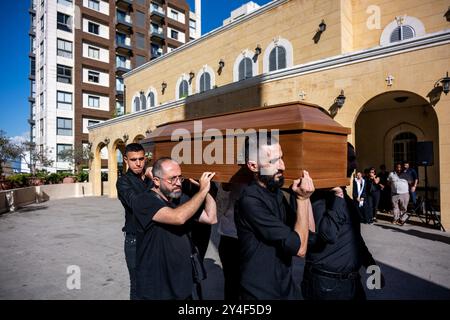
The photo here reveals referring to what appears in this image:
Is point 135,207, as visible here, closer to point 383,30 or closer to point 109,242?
point 109,242

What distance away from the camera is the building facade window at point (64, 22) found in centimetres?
3108

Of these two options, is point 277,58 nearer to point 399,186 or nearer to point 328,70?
point 328,70

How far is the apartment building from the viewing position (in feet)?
100

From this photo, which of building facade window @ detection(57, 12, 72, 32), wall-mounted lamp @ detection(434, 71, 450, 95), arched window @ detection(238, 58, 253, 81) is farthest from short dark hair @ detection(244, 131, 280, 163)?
building facade window @ detection(57, 12, 72, 32)

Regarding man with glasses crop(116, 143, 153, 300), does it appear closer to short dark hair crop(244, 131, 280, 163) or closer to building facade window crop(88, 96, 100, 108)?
short dark hair crop(244, 131, 280, 163)

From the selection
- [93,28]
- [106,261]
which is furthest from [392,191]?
[93,28]

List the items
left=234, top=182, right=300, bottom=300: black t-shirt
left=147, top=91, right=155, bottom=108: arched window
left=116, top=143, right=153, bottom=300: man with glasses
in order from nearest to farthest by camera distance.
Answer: left=234, top=182, right=300, bottom=300: black t-shirt
left=116, top=143, right=153, bottom=300: man with glasses
left=147, top=91, right=155, bottom=108: arched window

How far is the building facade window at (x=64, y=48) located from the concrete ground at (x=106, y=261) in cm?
2707

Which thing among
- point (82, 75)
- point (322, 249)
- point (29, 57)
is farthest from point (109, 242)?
point (29, 57)

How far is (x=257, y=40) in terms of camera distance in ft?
45.3

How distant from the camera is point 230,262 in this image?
3.20 m

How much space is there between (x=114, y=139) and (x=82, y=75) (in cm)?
1741

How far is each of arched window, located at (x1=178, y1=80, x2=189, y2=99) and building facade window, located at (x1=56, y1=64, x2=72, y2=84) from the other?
771 inches

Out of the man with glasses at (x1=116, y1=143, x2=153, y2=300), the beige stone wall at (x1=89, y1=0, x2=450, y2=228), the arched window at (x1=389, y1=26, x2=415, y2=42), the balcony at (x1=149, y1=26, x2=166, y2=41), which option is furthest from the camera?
the balcony at (x1=149, y1=26, x2=166, y2=41)
